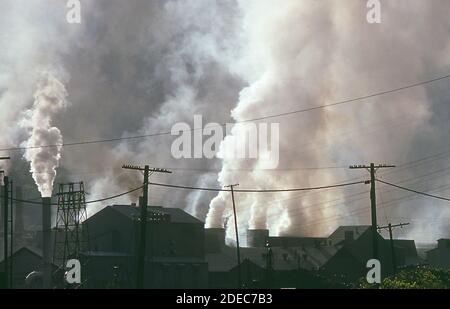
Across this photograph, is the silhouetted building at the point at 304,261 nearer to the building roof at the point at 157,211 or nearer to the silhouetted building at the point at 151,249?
the silhouetted building at the point at 151,249

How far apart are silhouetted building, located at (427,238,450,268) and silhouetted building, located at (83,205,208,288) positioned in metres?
45.6

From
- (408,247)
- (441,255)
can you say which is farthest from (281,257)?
(408,247)

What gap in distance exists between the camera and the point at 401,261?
10650cm

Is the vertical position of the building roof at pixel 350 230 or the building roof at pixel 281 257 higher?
the building roof at pixel 350 230

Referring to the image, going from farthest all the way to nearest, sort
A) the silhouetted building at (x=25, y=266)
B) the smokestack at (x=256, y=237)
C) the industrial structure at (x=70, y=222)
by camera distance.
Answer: the smokestack at (x=256, y=237) → the silhouetted building at (x=25, y=266) → the industrial structure at (x=70, y=222)

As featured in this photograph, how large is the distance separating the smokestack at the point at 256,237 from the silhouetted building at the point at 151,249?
25183 millimetres

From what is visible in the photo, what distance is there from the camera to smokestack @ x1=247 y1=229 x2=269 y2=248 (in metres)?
116

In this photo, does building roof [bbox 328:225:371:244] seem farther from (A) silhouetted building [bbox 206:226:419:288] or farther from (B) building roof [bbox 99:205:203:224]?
(B) building roof [bbox 99:205:203:224]

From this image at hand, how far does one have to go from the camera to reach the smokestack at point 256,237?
116 meters

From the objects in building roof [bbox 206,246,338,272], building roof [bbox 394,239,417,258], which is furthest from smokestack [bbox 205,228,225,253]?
building roof [bbox 394,239,417,258]

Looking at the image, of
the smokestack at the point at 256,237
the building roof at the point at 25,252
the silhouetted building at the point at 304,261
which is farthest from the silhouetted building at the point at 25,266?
the smokestack at the point at 256,237

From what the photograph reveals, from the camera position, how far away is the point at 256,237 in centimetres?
11662

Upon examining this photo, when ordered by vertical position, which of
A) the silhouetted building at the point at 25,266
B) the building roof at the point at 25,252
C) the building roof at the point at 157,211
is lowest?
the silhouetted building at the point at 25,266
